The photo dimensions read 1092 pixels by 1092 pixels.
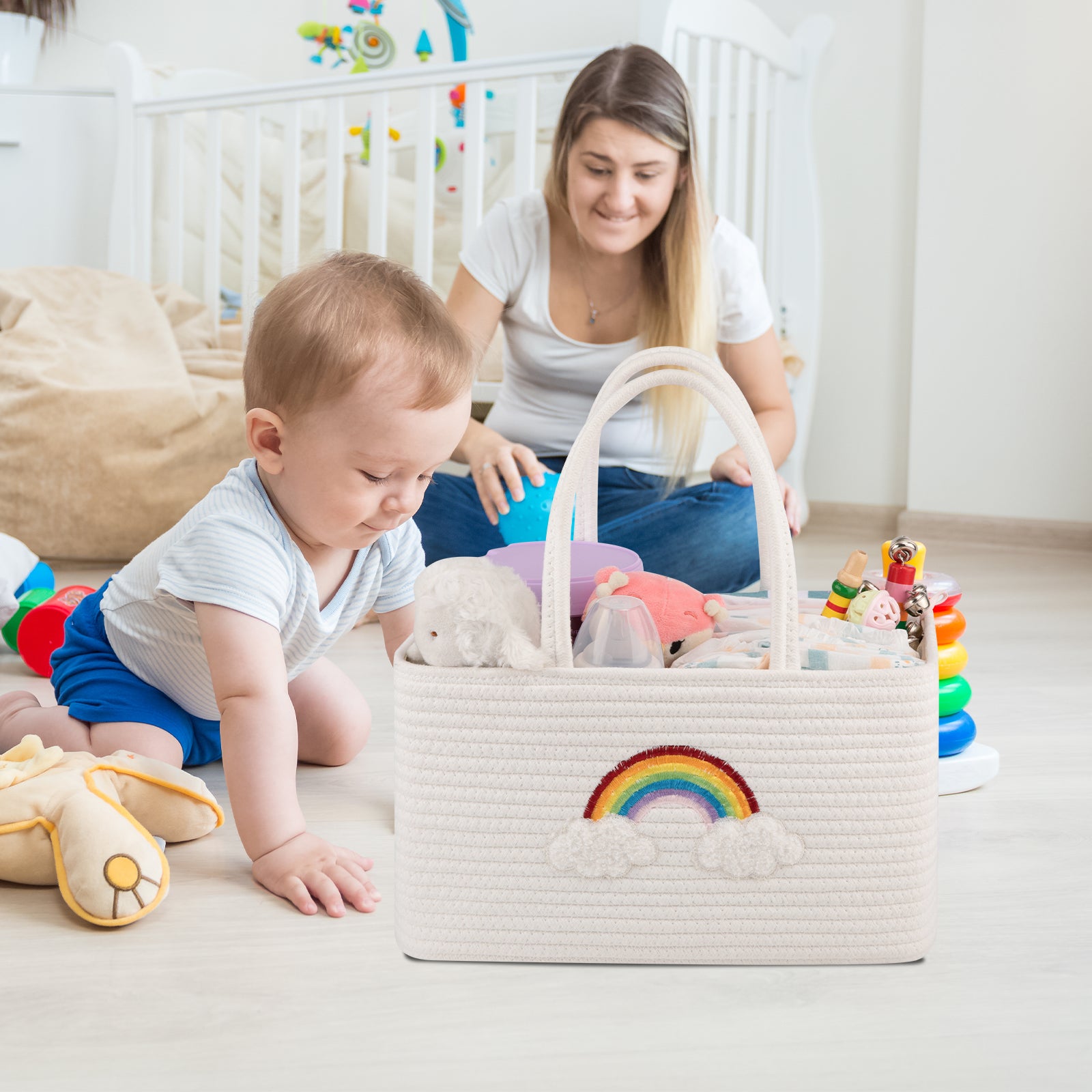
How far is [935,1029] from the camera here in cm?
54

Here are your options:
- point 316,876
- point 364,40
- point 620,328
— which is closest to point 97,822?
point 316,876

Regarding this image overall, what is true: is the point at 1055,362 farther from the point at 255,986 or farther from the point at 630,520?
the point at 255,986

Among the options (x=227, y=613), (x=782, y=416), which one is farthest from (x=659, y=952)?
(x=782, y=416)

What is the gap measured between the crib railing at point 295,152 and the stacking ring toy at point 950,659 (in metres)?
1.18

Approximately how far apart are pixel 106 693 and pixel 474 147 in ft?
4.21

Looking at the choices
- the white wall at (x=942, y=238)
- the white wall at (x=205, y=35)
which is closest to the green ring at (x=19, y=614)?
the white wall at (x=942, y=238)

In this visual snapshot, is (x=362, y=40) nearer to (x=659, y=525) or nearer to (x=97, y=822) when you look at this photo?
(x=659, y=525)

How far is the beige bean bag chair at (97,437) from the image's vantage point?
1781 millimetres

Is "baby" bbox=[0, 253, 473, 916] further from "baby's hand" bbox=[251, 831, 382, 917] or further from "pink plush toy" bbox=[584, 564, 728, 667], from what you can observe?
"pink plush toy" bbox=[584, 564, 728, 667]

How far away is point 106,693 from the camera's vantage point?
879mm

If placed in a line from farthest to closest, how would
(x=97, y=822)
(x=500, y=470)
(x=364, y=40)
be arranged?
(x=364, y=40)
(x=500, y=470)
(x=97, y=822)

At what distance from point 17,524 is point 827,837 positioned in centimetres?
158

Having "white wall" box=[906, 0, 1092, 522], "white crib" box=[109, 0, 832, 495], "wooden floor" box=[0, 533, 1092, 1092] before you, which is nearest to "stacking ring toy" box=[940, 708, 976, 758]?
"wooden floor" box=[0, 533, 1092, 1092]

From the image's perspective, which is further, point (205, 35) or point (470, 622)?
point (205, 35)
